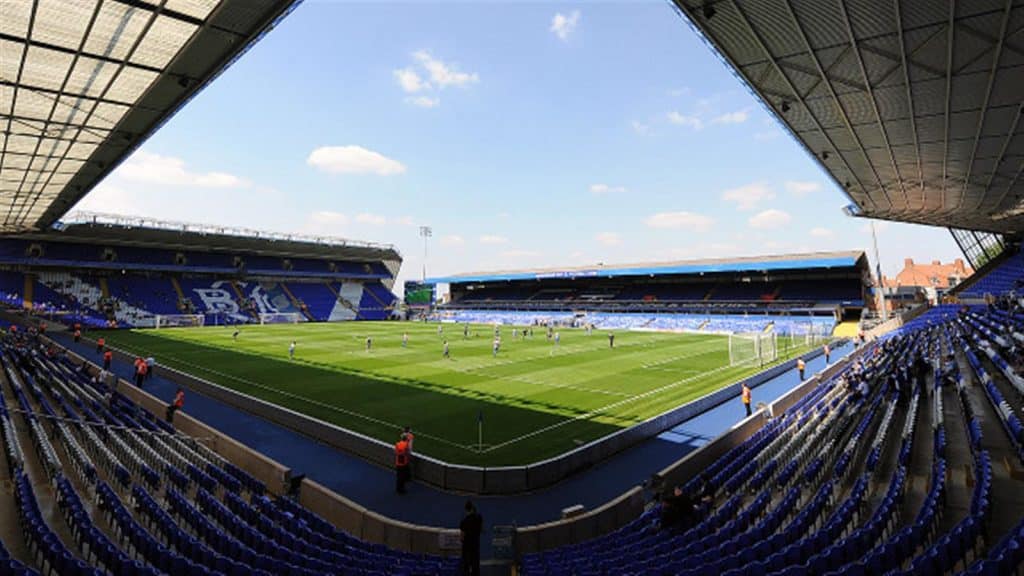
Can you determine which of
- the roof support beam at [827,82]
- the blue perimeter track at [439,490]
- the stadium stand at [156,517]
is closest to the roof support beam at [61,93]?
the stadium stand at [156,517]

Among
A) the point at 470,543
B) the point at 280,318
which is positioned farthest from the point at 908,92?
the point at 280,318

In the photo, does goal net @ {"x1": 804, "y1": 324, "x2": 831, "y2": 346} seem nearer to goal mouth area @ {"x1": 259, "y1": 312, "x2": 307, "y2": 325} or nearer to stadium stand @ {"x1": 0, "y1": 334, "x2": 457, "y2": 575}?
stadium stand @ {"x1": 0, "y1": 334, "x2": 457, "y2": 575}

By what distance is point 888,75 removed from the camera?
13828mm

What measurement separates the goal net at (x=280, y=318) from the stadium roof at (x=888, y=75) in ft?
198

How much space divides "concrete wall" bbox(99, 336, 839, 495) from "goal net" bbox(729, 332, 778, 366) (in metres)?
12.9

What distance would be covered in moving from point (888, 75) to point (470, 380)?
20004 mm

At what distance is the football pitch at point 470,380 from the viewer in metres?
16.6

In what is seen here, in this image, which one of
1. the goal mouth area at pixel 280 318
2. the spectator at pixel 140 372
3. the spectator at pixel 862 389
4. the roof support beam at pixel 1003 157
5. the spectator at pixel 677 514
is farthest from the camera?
the goal mouth area at pixel 280 318

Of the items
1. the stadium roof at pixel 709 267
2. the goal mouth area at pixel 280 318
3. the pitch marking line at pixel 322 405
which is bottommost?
the pitch marking line at pixel 322 405

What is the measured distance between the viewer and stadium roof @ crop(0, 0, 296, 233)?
33.9 ft

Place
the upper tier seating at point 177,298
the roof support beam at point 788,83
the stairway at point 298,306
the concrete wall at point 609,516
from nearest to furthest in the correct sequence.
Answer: the concrete wall at point 609,516
the roof support beam at point 788,83
the upper tier seating at point 177,298
the stairway at point 298,306

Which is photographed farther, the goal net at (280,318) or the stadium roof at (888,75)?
the goal net at (280,318)

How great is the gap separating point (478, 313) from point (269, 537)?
220 feet

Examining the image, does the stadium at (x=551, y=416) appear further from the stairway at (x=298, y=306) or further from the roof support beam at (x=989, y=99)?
the stairway at (x=298, y=306)
